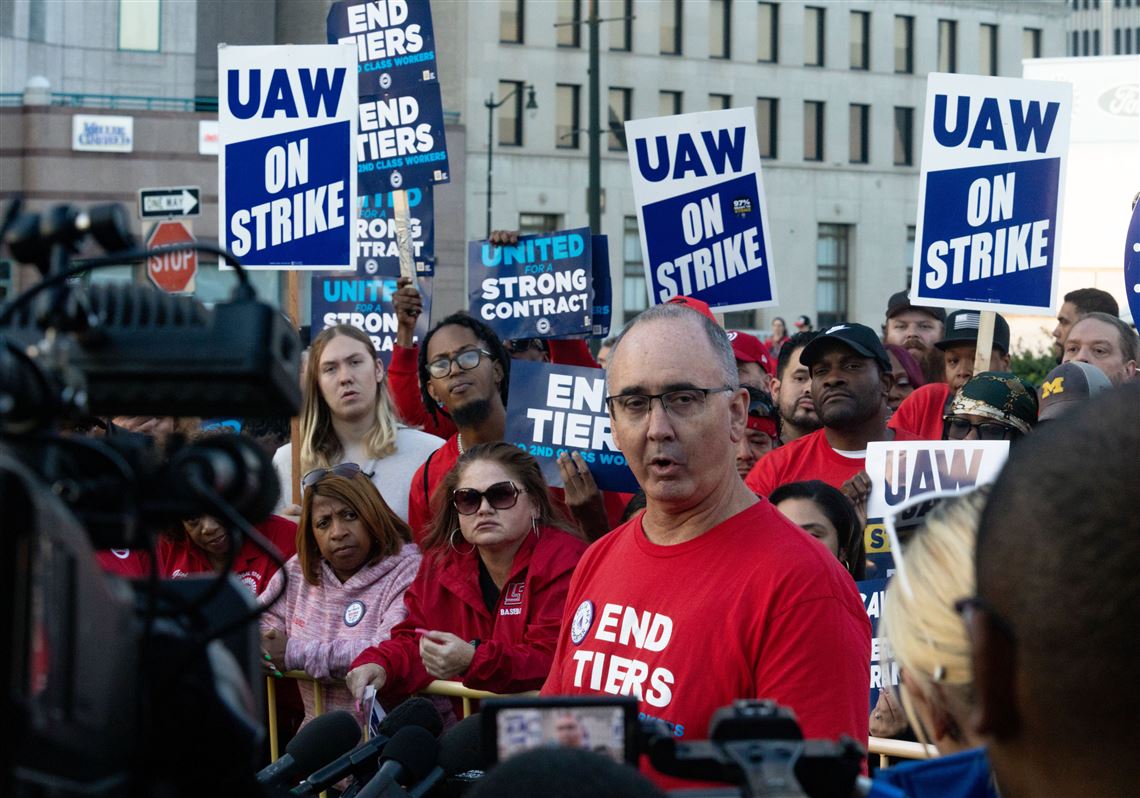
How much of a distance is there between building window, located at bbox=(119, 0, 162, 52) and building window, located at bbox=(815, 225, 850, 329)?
24.6m

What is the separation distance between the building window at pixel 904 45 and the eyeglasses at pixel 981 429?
5345 cm

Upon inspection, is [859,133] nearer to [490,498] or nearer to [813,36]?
[813,36]

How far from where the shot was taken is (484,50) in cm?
4969

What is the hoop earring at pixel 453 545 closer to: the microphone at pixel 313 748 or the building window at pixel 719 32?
the microphone at pixel 313 748

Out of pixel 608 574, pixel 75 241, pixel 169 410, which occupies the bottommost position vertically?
pixel 608 574

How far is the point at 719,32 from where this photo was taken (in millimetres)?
54219

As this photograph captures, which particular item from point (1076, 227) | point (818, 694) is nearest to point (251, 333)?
point (818, 694)

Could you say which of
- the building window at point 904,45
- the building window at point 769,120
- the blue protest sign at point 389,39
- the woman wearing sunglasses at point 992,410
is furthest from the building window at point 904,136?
the woman wearing sunglasses at point 992,410

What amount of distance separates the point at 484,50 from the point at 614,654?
157 feet

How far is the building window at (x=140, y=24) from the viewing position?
39.5 metres

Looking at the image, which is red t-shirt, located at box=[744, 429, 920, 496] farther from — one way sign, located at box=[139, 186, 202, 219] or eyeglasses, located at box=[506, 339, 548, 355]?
one way sign, located at box=[139, 186, 202, 219]

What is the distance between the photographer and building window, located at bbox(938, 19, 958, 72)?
189 feet

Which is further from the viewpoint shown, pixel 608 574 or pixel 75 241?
pixel 608 574

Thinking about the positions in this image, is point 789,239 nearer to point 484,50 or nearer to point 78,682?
point 484,50
